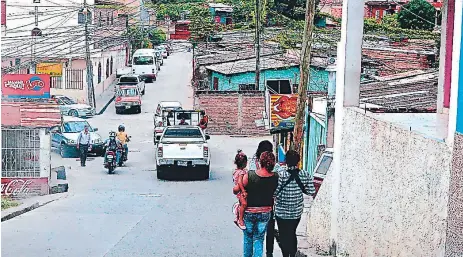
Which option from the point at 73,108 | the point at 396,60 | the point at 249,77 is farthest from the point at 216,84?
the point at 396,60

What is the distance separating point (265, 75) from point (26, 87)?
22.9 meters

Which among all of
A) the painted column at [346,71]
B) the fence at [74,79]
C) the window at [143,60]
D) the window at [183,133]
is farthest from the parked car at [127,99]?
the painted column at [346,71]

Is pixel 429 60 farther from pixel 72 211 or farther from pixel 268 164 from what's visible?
pixel 268 164

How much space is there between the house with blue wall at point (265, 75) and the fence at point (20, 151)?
24.6 meters

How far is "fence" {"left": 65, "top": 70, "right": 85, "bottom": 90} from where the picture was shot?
2224 inches

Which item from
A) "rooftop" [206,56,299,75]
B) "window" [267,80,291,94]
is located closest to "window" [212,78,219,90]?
"rooftop" [206,56,299,75]

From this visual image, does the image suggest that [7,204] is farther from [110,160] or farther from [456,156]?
[456,156]

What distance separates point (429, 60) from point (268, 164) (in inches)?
1217

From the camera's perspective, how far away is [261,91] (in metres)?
46.0

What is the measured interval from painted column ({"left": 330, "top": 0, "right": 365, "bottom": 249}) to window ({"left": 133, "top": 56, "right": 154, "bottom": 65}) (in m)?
56.4

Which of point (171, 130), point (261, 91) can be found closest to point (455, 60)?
point (171, 130)

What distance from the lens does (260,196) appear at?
32.0ft

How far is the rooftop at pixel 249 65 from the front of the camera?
159 feet

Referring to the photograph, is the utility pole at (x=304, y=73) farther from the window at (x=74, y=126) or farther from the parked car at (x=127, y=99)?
the parked car at (x=127, y=99)
